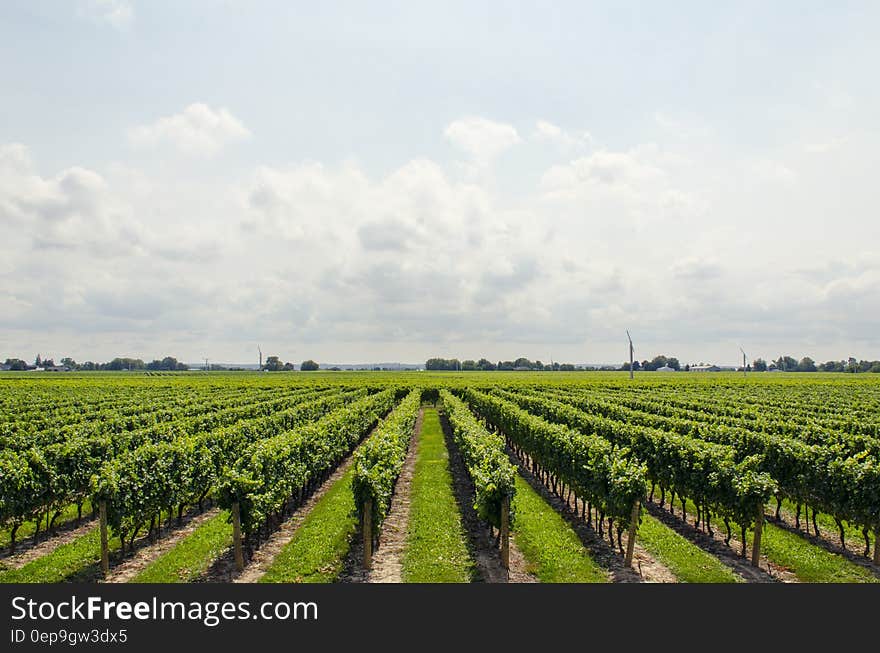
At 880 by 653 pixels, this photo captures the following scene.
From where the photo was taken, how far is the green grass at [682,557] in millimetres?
12664

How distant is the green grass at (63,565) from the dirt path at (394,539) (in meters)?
6.80

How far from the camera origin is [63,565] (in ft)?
43.9

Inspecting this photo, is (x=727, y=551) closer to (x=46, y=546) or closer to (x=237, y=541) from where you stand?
(x=237, y=541)

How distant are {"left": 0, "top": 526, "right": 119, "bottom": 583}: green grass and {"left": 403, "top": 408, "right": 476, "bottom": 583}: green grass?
306 inches

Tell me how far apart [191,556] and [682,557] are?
Answer: 12664 millimetres

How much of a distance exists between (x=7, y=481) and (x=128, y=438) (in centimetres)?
888

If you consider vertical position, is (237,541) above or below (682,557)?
above

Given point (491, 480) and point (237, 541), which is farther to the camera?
point (491, 480)

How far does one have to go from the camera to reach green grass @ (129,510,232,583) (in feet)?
41.9

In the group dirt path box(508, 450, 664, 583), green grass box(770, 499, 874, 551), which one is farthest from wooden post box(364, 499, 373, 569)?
green grass box(770, 499, 874, 551)

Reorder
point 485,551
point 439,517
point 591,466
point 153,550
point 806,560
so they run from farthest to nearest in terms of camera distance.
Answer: point 439,517, point 591,466, point 153,550, point 485,551, point 806,560

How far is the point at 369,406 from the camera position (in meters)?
38.6

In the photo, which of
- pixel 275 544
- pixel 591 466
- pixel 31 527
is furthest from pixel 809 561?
pixel 31 527

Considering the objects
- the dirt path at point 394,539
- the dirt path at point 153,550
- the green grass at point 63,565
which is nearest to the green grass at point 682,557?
the dirt path at point 394,539
